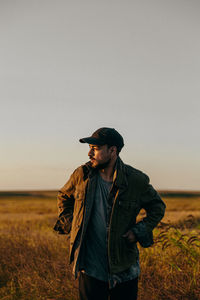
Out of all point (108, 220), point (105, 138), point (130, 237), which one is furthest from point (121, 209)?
point (105, 138)

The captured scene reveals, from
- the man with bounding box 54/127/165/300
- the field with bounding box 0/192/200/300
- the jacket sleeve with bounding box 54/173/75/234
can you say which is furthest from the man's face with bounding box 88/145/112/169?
the field with bounding box 0/192/200/300

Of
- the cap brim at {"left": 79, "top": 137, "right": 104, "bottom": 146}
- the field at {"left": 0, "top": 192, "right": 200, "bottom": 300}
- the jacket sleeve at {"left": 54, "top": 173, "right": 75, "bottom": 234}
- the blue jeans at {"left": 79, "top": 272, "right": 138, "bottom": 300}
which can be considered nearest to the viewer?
the blue jeans at {"left": 79, "top": 272, "right": 138, "bottom": 300}

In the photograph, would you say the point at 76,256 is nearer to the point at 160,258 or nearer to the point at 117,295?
the point at 117,295

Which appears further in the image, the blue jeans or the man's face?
the man's face

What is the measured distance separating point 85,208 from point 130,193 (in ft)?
1.47

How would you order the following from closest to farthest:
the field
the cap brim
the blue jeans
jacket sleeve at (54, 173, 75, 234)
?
the blue jeans → the cap brim → jacket sleeve at (54, 173, 75, 234) → the field

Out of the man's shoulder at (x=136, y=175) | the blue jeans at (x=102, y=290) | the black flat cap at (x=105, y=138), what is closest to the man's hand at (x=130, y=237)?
the blue jeans at (x=102, y=290)

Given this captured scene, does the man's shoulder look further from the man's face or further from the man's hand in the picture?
the man's hand

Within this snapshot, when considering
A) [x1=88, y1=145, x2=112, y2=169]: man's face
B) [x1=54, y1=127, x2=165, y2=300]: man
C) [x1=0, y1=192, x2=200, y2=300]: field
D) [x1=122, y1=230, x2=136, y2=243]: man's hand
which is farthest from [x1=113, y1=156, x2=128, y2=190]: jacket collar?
[x1=0, y1=192, x2=200, y2=300]: field

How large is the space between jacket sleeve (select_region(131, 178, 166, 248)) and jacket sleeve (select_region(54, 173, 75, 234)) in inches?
28.1

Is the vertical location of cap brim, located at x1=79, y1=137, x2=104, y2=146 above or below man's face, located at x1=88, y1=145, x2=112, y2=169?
above

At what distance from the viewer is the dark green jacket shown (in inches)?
112

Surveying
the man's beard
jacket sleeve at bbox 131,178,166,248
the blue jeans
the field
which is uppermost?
the man's beard

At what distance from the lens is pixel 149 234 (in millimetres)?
3035
